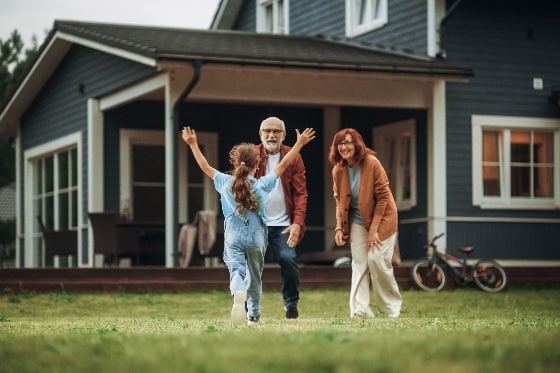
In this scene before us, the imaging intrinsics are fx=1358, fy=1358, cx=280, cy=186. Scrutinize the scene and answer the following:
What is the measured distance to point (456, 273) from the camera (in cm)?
1836

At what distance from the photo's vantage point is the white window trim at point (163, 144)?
21.7 metres

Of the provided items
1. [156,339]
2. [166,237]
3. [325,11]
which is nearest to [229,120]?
[325,11]

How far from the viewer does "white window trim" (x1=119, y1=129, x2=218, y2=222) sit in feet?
71.2

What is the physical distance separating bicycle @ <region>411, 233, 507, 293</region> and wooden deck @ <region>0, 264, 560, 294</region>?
340 millimetres

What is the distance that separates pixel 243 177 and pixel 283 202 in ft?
4.17

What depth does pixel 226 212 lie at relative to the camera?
10320 mm

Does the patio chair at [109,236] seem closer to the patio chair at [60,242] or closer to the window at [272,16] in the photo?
the patio chair at [60,242]

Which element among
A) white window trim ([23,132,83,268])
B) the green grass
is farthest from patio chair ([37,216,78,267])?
the green grass

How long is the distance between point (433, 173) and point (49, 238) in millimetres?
6340

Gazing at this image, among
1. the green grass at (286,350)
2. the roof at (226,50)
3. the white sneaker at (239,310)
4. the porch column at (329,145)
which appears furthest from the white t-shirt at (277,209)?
the porch column at (329,145)

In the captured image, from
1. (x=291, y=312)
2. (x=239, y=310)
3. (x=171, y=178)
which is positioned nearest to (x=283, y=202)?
(x=291, y=312)

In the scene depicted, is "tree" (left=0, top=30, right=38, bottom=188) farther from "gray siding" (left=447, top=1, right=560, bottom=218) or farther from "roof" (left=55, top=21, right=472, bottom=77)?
"gray siding" (left=447, top=1, right=560, bottom=218)

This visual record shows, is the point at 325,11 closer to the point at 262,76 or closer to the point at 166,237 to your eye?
the point at 262,76

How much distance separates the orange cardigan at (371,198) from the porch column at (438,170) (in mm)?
8086
